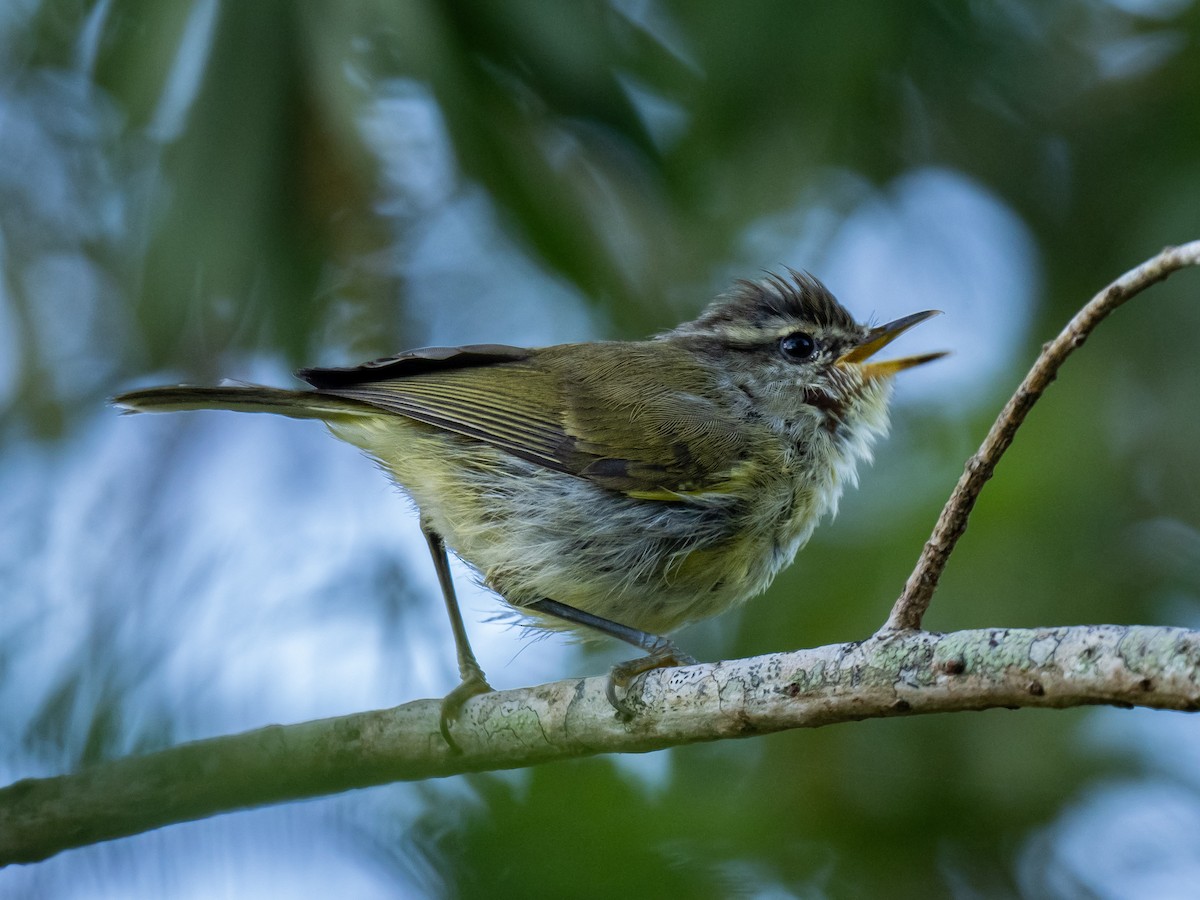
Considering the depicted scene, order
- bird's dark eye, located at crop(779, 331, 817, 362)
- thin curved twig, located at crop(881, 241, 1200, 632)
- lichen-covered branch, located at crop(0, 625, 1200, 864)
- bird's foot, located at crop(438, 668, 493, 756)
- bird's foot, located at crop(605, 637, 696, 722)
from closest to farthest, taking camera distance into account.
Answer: lichen-covered branch, located at crop(0, 625, 1200, 864)
thin curved twig, located at crop(881, 241, 1200, 632)
bird's foot, located at crop(605, 637, 696, 722)
bird's foot, located at crop(438, 668, 493, 756)
bird's dark eye, located at crop(779, 331, 817, 362)

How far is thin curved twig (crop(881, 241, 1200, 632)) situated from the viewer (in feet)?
7.30

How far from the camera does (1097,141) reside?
4.61 meters

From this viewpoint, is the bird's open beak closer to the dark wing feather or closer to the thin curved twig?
the dark wing feather

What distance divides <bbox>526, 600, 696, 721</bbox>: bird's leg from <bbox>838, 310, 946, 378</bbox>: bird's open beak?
114 centimetres

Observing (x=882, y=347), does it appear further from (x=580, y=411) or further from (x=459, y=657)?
(x=459, y=657)

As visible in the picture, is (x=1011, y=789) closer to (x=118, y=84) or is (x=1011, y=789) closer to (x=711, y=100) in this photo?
(x=711, y=100)

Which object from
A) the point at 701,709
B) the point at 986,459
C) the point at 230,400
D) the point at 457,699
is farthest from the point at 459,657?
the point at 986,459

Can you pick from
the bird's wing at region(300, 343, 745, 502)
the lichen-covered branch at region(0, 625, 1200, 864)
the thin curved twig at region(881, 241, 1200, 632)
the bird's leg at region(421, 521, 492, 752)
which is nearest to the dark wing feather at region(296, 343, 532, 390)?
the bird's wing at region(300, 343, 745, 502)

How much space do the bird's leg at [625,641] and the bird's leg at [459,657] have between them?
0.23 m

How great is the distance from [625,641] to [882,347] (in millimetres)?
1390

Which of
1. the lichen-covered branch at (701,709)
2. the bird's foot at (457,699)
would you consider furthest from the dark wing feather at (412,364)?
the lichen-covered branch at (701,709)

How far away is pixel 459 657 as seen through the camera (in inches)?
141

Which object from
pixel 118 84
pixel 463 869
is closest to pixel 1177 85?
pixel 118 84

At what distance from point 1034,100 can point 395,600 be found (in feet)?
9.35
